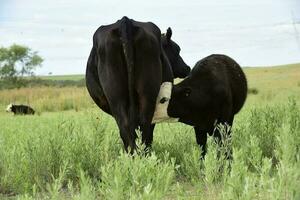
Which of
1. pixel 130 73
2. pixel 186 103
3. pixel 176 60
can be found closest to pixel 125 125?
pixel 130 73

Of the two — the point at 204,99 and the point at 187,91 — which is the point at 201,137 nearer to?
the point at 204,99

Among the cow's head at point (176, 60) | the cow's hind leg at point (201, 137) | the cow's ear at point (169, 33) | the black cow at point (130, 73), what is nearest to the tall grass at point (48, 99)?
the cow's head at point (176, 60)

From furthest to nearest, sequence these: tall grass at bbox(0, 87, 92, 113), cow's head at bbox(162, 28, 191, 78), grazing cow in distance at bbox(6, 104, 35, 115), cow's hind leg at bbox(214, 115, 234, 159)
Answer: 1. tall grass at bbox(0, 87, 92, 113)
2. grazing cow in distance at bbox(6, 104, 35, 115)
3. cow's head at bbox(162, 28, 191, 78)
4. cow's hind leg at bbox(214, 115, 234, 159)

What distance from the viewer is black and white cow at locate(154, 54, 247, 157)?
25.0 feet

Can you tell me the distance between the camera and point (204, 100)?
7.78 m

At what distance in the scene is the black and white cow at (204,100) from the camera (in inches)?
300

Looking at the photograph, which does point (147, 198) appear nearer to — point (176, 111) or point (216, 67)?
point (176, 111)

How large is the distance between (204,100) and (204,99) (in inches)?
0.6

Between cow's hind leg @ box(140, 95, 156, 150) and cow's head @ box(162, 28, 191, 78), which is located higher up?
cow's head @ box(162, 28, 191, 78)

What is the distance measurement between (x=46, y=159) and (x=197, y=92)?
8.53 ft

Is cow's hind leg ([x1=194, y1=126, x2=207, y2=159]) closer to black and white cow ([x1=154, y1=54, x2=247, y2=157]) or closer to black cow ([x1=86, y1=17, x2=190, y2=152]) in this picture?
black and white cow ([x1=154, y1=54, x2=247, y2=157])

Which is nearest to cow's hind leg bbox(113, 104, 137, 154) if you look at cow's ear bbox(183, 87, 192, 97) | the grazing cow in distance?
cow's ear bbox(183, 87, 192, 97)

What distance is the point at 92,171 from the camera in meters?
6.38

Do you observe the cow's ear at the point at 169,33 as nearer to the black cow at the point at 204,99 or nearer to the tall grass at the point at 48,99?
the black cow at the point at 204,99
